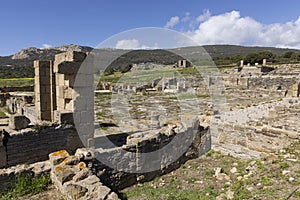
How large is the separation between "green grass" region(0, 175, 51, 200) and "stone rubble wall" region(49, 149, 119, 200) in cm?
21

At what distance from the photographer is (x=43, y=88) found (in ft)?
30.5

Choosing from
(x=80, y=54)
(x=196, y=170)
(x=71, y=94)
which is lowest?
(x=196, y=170)

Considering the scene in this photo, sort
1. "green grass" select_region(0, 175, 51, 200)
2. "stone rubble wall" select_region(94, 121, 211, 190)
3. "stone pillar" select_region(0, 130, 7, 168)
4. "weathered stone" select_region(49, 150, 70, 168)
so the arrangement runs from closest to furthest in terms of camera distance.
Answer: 1. "green grass" select_region(0, 175, 51, 200)
2. "weathered stone" select_region(49, 150, 70, 168)
3. "stone rubble wall" select_region(94, 121, 211, 190)
4. "stone pillar" select_region(0, 130, 7, 168)

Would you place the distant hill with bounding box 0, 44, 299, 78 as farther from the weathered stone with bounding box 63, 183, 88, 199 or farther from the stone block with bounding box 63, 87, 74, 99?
the weathered stone with bounding box 63, 183, 88, 199

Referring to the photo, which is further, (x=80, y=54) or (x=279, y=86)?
(x=279, y=86)

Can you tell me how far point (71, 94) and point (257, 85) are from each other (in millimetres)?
24526

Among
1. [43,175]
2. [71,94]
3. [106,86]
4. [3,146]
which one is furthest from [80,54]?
[106,86]

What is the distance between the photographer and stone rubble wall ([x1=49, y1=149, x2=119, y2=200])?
4219 mm

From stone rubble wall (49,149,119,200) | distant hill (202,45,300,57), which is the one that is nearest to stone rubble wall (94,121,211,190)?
stone rubble wall (49,149,119,200)

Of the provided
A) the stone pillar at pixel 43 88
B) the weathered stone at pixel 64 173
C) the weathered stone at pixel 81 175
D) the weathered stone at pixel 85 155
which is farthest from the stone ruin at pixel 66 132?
the weathered stone at pixel 81 175

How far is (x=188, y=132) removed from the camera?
8.16 metres

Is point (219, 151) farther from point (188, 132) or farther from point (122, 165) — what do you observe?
point (122, 165)

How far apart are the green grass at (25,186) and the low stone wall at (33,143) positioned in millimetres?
2071

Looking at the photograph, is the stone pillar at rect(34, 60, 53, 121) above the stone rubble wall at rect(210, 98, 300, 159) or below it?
above
